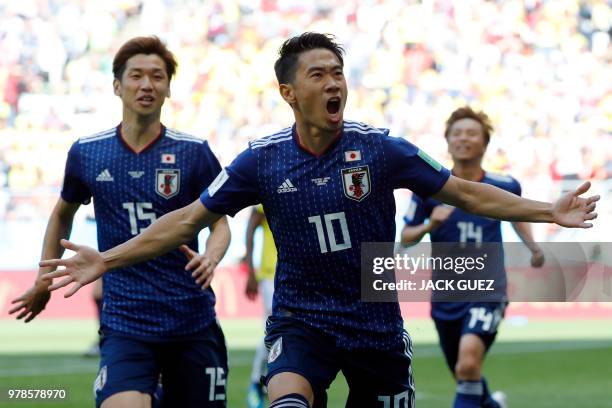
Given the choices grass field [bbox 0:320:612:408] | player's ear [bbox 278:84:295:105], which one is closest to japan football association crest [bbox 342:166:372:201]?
player's ear [bbox 278:84:295:105]

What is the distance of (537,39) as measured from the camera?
Answer: 24.1 metres

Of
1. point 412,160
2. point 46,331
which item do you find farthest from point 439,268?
point 46,331

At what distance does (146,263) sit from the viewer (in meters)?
6.09

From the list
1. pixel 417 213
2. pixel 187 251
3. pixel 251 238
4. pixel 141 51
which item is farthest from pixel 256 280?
pixel 187 251

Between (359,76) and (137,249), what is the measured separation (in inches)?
740

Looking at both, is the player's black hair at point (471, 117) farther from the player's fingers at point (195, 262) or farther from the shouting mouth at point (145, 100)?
the player's fingers at point (195, 262)

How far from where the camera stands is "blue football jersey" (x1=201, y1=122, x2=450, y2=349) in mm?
5199

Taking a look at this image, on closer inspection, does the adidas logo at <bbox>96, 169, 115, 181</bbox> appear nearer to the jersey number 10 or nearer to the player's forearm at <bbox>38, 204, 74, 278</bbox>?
the player's forearm at <bbox>38, 204, 74, 278</bbox>

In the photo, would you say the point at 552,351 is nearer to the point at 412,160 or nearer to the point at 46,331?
the point at 46,331

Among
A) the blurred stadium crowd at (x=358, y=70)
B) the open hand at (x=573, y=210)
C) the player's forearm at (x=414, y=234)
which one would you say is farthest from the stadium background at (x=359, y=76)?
the open hand at (x=573, y=210)

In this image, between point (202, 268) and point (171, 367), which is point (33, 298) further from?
point (202, 268)

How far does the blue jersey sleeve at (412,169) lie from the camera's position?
5258 mm

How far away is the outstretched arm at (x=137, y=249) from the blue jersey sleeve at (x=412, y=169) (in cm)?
83

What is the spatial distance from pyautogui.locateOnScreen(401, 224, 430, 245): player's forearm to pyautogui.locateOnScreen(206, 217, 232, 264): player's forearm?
2.43m
